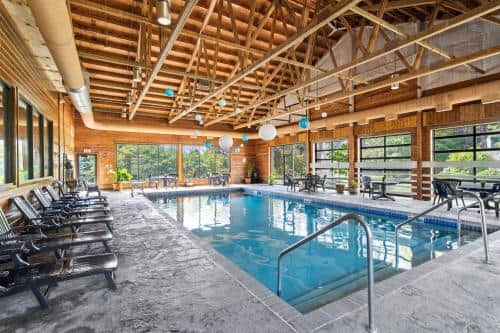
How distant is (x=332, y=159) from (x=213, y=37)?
27.2 feet

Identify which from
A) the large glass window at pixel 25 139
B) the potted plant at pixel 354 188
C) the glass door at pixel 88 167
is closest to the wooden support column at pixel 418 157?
the potted plant at pixel 354 188

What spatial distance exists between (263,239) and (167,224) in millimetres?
1989

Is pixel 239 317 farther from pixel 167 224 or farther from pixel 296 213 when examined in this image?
pixel 296 213

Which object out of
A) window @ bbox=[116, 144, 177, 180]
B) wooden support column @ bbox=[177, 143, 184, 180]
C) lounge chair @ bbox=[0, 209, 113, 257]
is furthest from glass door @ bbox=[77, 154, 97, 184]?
lounge chair @ bbox=[0, 209, 113, 257]

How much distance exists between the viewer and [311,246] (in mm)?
4645

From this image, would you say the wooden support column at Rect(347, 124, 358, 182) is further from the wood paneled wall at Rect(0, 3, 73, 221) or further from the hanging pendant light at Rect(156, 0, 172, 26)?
the wood paneled wall at Rect(0, 3, 73, 221)

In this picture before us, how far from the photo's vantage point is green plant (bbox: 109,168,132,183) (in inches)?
479

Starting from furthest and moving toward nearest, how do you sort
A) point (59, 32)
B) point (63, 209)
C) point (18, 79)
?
point (63, 209)
point (18, 79)
point (59, 32)

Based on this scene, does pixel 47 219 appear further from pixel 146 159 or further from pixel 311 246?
pixel 146 159

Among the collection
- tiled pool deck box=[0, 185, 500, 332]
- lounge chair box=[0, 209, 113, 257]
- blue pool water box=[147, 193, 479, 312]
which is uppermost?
lounge chair box=[0, 209, 113, 257]

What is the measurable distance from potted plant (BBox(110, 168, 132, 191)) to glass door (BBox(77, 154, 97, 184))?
984 mm

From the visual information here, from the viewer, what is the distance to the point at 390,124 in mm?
9289

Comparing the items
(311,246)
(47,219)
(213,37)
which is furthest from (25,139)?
(311,246)

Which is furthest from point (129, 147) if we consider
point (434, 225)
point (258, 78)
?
point (434, 225)
